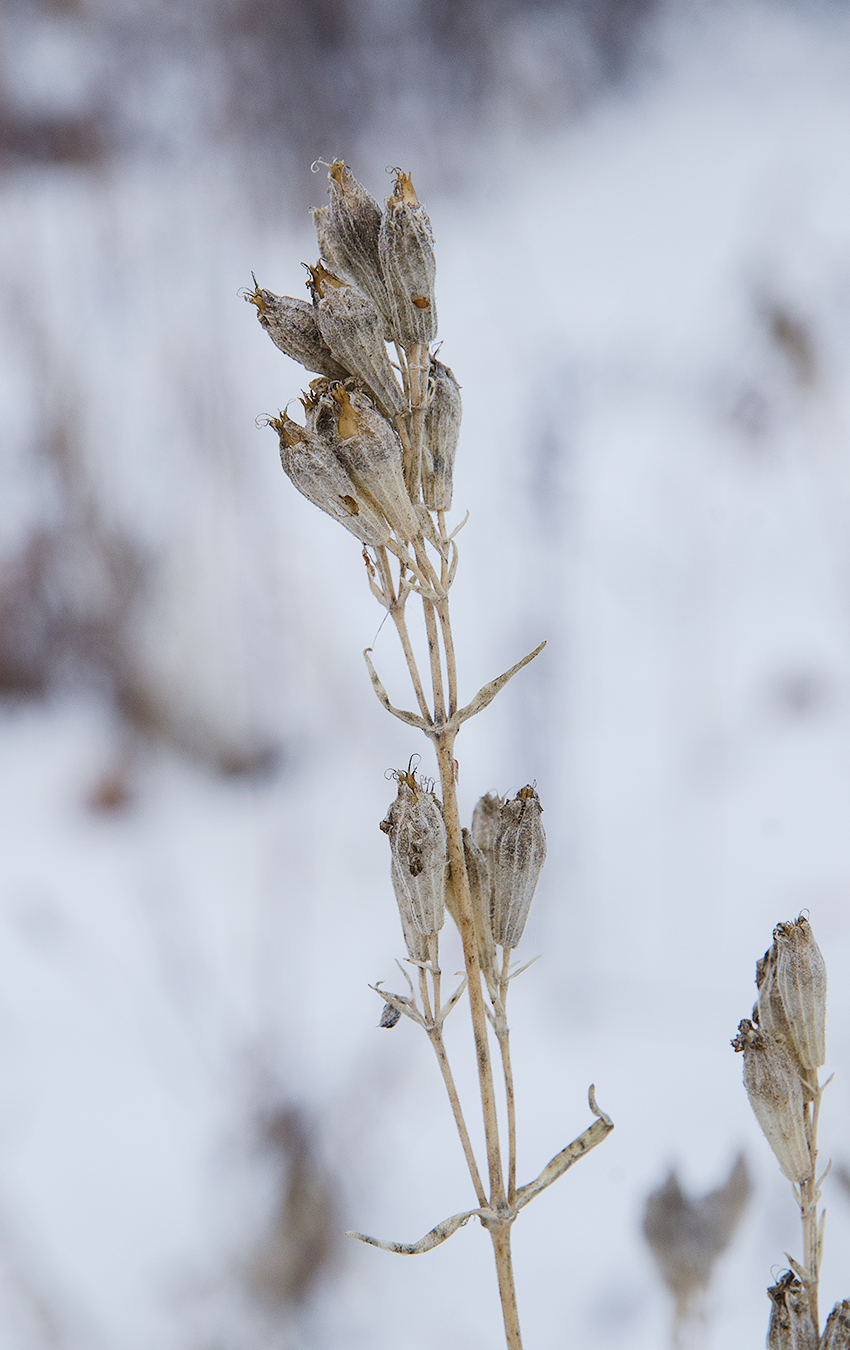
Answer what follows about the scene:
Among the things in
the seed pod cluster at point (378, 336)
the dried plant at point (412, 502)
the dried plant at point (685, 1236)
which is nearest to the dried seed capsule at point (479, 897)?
the dried plant at point (412, 502)

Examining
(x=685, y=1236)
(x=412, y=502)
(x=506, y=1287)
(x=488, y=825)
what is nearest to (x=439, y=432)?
(x=412, y=502)

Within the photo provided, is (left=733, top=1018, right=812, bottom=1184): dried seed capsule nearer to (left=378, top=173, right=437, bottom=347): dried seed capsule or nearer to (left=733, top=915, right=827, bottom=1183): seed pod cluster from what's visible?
(left=733, top=915, right=827, bottom=1183): seed pod cluster

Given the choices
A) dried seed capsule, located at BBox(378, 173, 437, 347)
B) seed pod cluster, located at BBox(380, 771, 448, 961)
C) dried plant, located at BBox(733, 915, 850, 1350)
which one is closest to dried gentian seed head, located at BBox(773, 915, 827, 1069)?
dried plant, located at BBox(733, 915, 850, 1350)

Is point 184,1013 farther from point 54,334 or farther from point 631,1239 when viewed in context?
point 54,334

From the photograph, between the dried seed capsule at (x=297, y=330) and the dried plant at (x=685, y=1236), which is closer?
the dried seed capsule at (x=297, y=330)

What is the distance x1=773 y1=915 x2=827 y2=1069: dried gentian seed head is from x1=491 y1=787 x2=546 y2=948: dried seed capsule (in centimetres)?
8

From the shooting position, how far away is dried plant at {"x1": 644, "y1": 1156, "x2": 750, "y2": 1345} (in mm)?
395

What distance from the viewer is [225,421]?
3.49ft

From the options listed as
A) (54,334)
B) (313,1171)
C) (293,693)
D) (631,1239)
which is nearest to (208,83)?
(54,334)

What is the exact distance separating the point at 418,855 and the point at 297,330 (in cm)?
16

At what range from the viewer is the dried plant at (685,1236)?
40 cm

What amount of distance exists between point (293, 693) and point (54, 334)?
55cm

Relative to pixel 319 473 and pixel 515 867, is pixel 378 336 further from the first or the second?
pixel 515 867

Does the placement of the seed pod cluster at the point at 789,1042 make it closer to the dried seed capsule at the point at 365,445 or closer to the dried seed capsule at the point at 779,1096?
the dried seed capsule at the point at 779,1096
